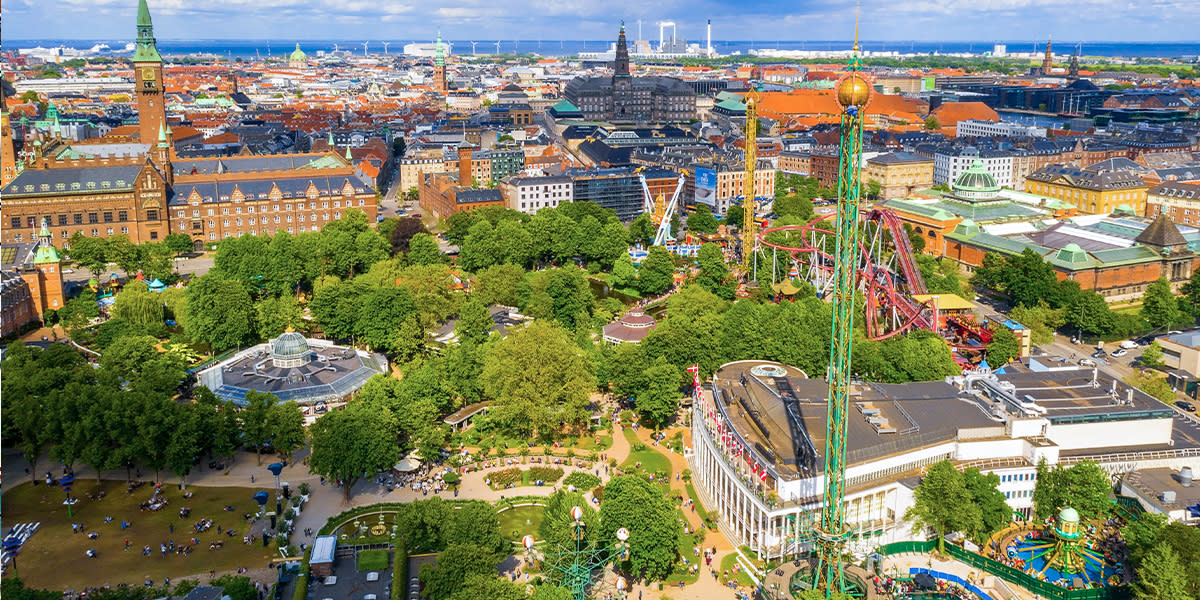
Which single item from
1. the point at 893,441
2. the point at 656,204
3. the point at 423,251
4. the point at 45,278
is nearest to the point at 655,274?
the point at 423,251

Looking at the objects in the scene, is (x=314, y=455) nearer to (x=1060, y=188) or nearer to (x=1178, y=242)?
(x=1178, y=242)

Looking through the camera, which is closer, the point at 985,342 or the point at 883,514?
the point at 883,514

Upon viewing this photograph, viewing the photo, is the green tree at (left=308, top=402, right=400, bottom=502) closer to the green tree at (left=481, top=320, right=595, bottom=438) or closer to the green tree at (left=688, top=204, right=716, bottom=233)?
the green tree at (left=481, top=320, right=595, bottom=438)

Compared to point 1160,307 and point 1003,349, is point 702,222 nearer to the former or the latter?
point 1160,307

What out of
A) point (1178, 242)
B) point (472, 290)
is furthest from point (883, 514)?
point (1178, 242)

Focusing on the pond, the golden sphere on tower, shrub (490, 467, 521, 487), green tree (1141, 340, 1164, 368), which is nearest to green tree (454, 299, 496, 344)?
shrub (490, 467, 521, 487)
